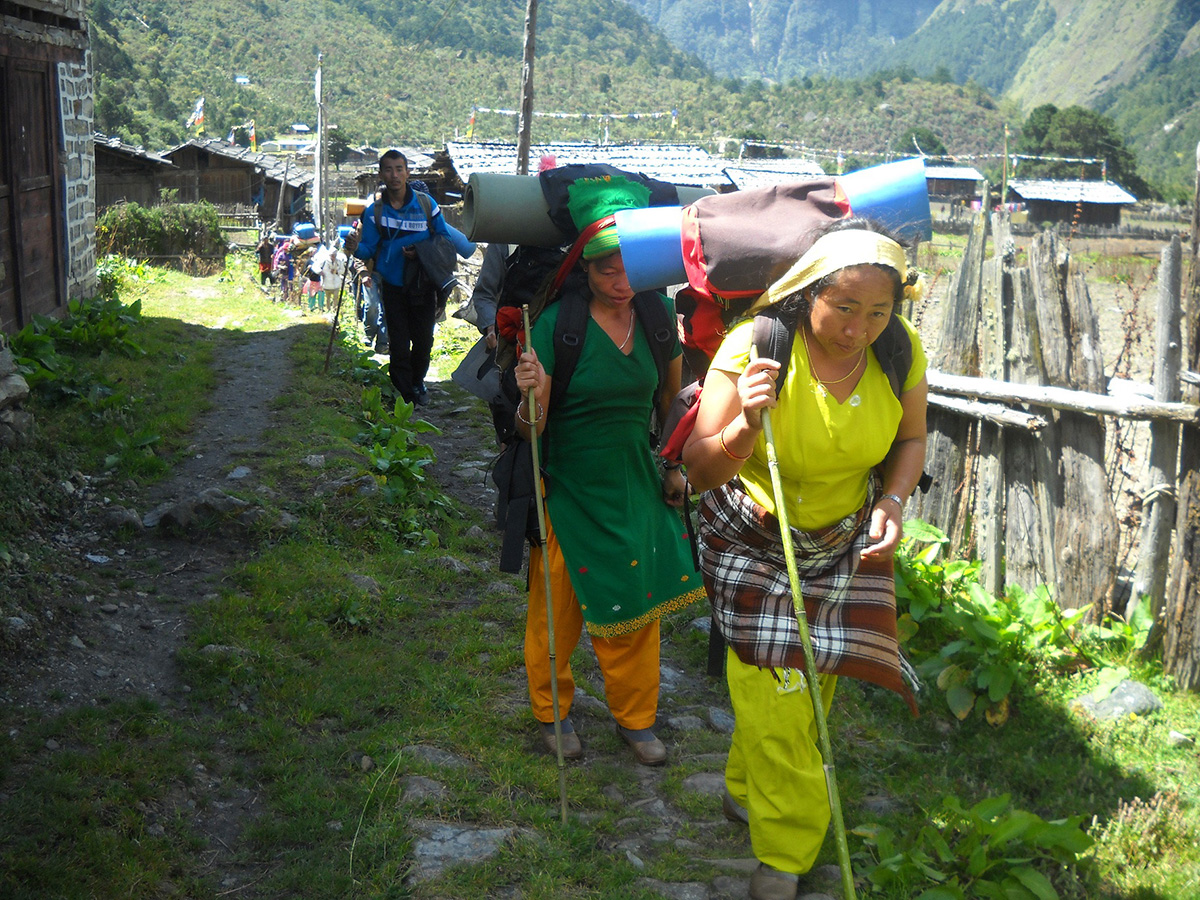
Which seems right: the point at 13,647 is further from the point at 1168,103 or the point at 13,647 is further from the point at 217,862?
the point at 1168,103

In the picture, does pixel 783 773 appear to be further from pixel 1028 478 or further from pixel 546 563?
pixel 1028 478

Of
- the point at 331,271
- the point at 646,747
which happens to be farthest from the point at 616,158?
the point at 646,747

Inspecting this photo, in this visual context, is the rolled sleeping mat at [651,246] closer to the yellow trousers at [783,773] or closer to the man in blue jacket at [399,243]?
the yellow trousers at [783,773]

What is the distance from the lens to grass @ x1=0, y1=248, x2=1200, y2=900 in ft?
8.86

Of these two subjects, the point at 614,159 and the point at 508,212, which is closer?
the point at 508,212

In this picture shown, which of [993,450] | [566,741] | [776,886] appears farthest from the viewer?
[993,450]

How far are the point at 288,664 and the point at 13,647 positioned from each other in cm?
93

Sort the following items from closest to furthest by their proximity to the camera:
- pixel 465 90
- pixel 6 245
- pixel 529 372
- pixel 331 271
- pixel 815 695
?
pixel 815 695
pixel 529 372
pixel 6 245
pixel 331 271
pixel 465 90

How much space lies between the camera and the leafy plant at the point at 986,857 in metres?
2.81

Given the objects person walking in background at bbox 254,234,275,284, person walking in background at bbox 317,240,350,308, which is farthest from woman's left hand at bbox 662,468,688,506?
person walking in background at bbox 254,234,275,284

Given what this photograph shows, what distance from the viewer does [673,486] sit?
3.36m

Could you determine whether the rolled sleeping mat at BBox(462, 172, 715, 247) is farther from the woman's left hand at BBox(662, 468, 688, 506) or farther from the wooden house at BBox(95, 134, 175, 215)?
the wooden house at BBox(95, 134, 175, 215)

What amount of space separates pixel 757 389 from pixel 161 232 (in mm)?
23304

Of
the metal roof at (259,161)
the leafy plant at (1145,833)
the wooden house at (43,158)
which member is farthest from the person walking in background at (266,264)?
the leafy plant at (1145,833)
